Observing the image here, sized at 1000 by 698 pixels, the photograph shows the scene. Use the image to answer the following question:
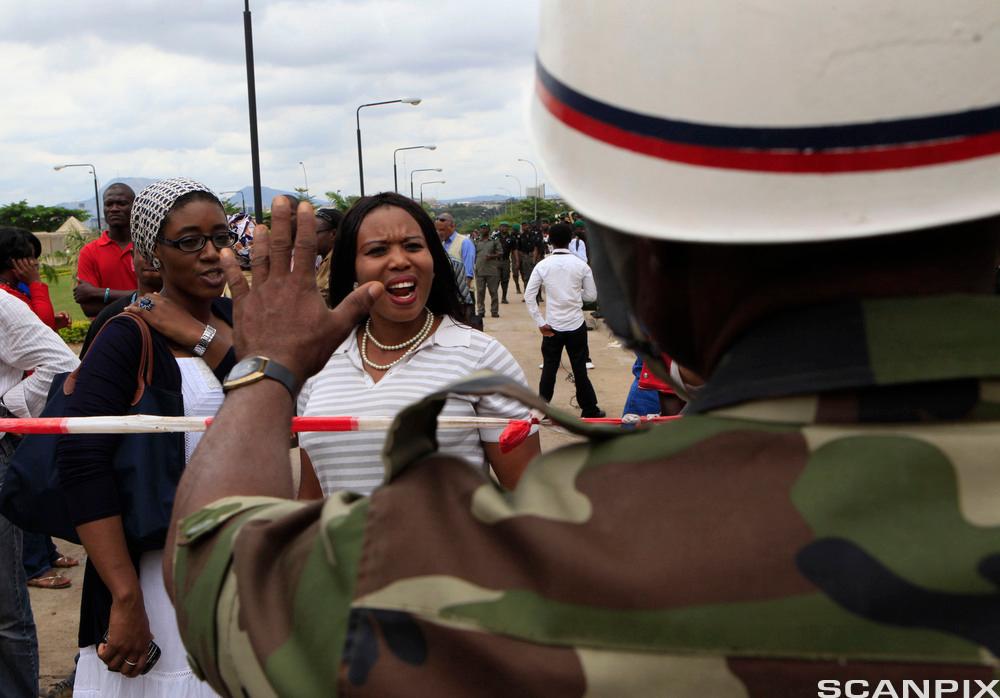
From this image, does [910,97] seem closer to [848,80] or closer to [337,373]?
[848,80]

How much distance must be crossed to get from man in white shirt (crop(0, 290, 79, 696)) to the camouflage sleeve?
3.39 m

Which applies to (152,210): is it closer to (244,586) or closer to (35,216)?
(244,586)

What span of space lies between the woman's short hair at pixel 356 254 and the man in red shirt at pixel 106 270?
12.5ft

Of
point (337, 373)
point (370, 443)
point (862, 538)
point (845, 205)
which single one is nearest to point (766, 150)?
point (845, 205)

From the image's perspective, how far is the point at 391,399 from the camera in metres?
3.17

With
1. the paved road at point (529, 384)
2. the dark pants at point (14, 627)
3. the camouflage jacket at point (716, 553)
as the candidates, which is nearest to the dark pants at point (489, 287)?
the paved road at point (529, 384)

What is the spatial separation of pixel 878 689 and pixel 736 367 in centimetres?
33

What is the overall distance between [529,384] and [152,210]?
8.57 meters

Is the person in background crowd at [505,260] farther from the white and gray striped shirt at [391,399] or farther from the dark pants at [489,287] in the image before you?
the white and gray striped shirt at [391,399]

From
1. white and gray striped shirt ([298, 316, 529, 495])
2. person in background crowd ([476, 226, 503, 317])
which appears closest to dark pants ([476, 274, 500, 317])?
person in background crowd ([476, 226, 503, 317])

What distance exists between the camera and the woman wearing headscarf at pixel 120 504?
2.75 metres

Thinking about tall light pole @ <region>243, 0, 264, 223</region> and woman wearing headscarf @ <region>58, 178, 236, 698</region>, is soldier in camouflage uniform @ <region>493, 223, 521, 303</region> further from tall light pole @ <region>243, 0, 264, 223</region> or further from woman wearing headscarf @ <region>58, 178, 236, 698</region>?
woman wearing headscarf @ <region>58, 178, 236, 698</region>

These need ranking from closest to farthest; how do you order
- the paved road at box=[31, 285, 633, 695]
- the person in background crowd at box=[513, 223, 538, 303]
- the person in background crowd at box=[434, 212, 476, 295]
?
1. the paved road at box=[31, 285, 633, 695]
2. the person in background crowd at box=[434, 212, 476, 295]
3. the person in background crowd at box=[513, 223, 538, 303]

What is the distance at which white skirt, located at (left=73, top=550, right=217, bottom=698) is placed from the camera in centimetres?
286
